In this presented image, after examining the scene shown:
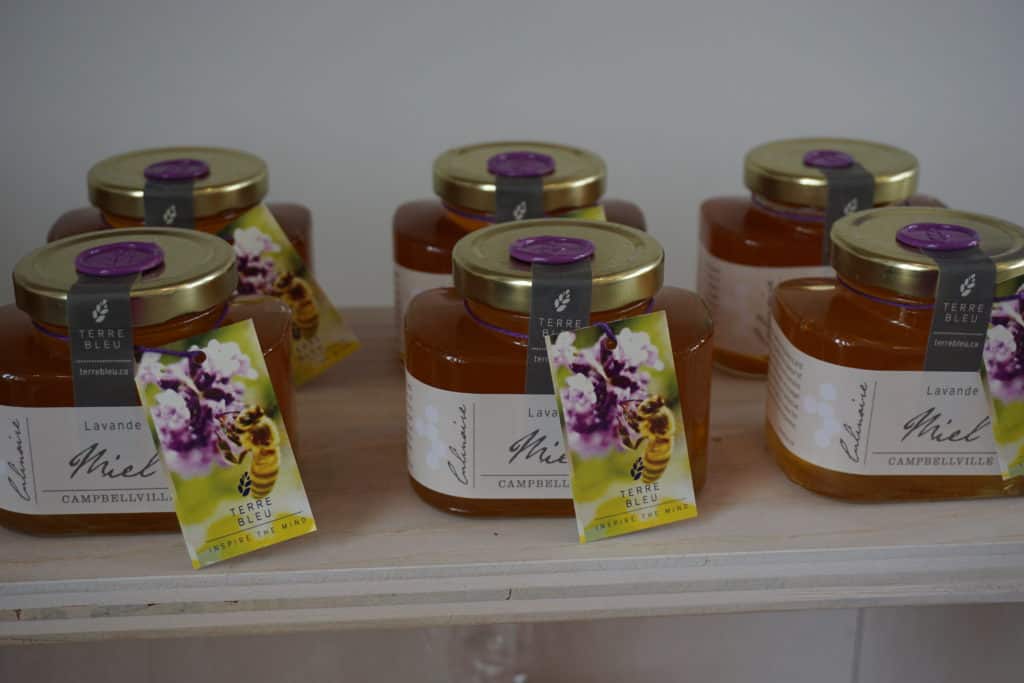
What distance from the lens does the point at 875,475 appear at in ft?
2.22

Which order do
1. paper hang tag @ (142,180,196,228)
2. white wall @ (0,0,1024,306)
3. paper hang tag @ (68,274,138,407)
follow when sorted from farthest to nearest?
white wall @ (0,0,1024,306) → paper hang tag @ (142,180,196,228) → paper hang tag @ (68,274,138,407)

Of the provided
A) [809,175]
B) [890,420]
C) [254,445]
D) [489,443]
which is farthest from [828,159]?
[254,445]

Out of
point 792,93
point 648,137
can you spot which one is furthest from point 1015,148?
point 648,137

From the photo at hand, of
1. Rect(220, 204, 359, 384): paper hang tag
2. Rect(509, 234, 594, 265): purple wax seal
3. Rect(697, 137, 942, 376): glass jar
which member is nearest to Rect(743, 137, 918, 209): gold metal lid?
Rect(697, 137, 942, 376): glass jar

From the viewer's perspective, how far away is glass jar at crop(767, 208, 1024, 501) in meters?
0.64

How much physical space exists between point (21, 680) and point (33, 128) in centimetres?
46

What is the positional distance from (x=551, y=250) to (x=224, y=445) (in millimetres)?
211

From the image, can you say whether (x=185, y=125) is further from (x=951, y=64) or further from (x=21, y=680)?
(x=951, y=64)

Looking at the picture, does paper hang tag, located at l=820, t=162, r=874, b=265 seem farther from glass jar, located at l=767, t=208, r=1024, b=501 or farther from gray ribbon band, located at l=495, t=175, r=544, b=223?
gray ribbon band, located at l=495, t=175, r=544, b=223

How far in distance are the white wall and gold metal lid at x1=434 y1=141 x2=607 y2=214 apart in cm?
18

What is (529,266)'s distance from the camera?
0.64 meters

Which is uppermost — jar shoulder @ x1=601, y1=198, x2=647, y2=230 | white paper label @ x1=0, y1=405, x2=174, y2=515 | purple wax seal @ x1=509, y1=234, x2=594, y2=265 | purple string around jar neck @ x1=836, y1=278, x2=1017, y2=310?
purple wax seal @ x1=509, y1=234, x2=594, y2=265

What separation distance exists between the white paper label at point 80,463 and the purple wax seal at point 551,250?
23 cm

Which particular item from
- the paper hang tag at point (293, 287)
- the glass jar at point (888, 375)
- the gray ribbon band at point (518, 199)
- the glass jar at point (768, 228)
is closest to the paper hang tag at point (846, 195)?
the glass jar at point (768, 228)
